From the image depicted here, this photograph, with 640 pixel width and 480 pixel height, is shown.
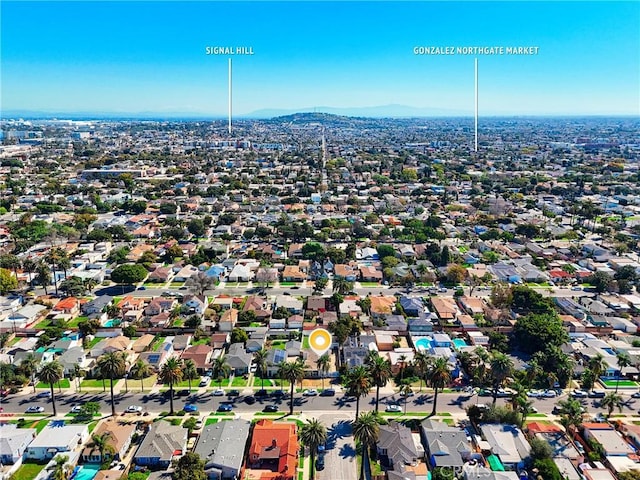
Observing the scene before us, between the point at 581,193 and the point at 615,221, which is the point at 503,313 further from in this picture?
the point at 581,193

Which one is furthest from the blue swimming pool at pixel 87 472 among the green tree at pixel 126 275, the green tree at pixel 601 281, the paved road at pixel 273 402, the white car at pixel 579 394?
the green tree at pixel 601 281

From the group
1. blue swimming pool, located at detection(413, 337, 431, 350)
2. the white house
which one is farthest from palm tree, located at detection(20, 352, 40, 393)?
blue swimming pool, located at detection(413, 337, 431, 350)

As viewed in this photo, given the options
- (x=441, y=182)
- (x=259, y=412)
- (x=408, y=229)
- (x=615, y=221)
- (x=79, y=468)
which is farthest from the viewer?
(x=441, y=182)

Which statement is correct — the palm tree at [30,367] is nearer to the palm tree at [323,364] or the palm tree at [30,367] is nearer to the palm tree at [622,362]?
the palm tree at [323,364]

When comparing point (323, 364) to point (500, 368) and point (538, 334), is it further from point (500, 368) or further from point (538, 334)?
point (538, 334)

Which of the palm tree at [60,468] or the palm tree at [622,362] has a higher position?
the palm tree at [622,362]

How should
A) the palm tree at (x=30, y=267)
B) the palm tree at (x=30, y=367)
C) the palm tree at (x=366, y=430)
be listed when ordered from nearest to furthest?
the palm tree at (x=366, y=430), the palm tree at (x=30, y=367), the palm tree at (x=30, y=267)

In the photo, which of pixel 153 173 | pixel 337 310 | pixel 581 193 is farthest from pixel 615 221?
pixel 153 173
